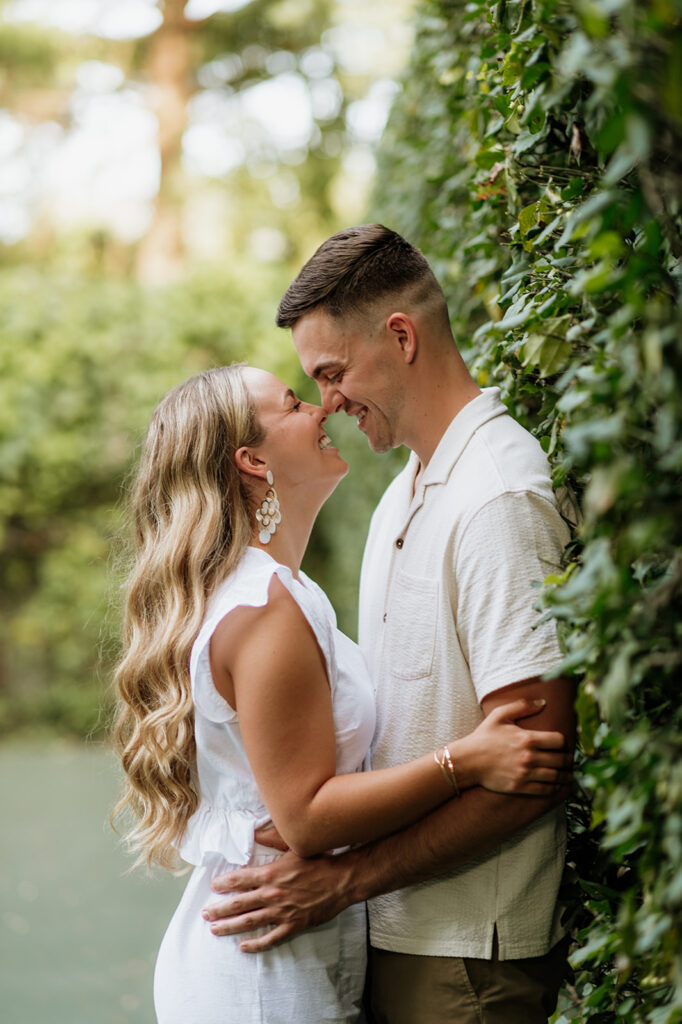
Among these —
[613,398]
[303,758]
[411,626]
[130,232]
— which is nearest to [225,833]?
[303,758]

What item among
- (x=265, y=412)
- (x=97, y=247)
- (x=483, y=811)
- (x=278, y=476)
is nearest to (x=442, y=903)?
(x=483, y=811)

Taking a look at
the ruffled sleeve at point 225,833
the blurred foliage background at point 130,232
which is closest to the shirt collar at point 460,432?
the ruffled sleeve at point 225,833

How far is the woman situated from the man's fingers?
0.04 meters

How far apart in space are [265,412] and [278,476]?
0.45 feet

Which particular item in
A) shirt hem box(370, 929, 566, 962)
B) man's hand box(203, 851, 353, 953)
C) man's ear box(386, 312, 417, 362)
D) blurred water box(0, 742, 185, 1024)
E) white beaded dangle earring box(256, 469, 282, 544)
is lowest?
blurred water box(0, 742, 185, 1024)

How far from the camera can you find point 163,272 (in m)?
14.2

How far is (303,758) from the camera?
1.87 m

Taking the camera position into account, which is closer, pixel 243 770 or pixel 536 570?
pixel 536 570

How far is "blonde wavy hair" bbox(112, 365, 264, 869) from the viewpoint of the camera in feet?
6.68

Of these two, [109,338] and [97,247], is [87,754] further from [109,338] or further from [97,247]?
[97,247]

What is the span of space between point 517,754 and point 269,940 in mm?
609

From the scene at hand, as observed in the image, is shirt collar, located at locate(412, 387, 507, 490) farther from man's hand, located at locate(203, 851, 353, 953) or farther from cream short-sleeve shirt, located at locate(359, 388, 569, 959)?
man's hand, located at locate(203, 851, 353, 953)

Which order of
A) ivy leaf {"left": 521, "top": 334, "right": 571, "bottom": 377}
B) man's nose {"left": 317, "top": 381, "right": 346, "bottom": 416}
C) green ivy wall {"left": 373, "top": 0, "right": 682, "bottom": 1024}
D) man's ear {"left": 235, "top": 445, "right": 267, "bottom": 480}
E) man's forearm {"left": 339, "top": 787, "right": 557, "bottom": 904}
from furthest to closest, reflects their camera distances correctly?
man's nose {"left": 317, "top": 381, "right": 346, "bottom": 416} → man's ear {"left": 235, "top": 445, "right": 267, "bottom": 480} → man's forearm {"left": 339, "top": 787, "right": 557, "bottom": 904} → ivy leaf {"left": 521, "top": 334, "right": 571, "bottom": 377} → green ivy wall {"left": 373, "top": 0, "right": 682, "bottom": 1024}

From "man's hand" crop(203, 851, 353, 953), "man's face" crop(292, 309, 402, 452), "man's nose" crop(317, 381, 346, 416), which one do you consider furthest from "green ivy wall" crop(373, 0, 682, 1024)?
"man's hand" crop(203, 851, 353, 953)
